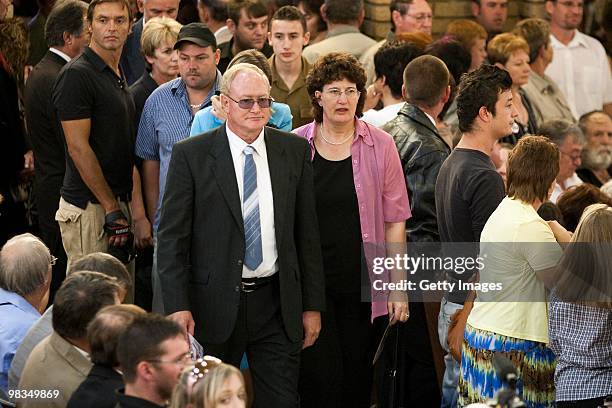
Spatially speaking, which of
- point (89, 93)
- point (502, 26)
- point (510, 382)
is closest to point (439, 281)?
point (89, 93)

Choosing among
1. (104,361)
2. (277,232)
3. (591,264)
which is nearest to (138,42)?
(277,232)

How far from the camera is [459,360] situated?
5.99 m

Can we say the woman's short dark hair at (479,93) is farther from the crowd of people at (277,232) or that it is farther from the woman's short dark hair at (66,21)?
the woman's short dark hair at (66,21)

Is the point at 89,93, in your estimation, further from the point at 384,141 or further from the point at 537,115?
the point at 537,115

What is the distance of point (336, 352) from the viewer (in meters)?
6.05

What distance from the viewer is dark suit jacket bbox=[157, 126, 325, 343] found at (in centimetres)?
539

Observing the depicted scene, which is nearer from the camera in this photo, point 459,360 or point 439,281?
point 459,360

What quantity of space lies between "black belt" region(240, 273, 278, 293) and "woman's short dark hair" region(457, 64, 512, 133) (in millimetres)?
1245

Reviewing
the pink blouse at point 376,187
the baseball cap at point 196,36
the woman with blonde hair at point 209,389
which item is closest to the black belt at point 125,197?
the baseball cap at point 196,36

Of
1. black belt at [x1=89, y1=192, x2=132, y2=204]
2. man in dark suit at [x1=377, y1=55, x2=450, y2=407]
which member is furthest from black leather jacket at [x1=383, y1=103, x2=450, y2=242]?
black belt at [x1=89, y1=192, x2=132, y2=204]

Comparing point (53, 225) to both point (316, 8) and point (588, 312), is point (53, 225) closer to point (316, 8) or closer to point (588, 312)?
point (316, 8)

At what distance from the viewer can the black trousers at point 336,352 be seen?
6039 millimetres

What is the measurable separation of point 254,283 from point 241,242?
0.68 ft

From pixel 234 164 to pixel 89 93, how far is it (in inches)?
59.0
